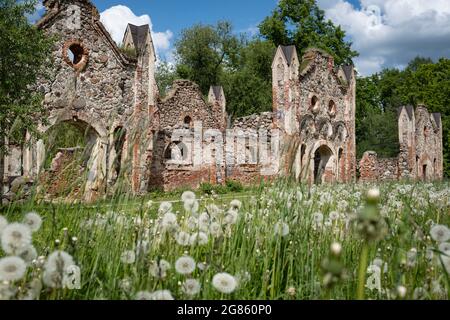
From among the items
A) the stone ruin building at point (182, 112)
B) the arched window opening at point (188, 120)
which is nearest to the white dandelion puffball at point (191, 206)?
the stone ruin building at point (182, 112)

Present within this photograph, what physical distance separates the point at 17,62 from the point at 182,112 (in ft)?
39.0

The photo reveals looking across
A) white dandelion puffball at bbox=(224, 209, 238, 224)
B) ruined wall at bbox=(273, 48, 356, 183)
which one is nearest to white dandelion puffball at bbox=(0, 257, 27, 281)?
white dandelion puffball at bbox=(224, 209, 238, 224)

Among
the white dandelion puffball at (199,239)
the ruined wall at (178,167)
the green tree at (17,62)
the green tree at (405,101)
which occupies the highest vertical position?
the green tree at (405,101)

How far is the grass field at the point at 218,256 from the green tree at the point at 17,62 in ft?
25.6

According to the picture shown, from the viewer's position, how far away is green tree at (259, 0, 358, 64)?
132 ft

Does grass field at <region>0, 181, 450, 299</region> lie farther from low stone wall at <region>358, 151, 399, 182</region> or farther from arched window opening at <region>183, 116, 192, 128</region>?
low stone wall at <region>358, 151, 399, 182</region>

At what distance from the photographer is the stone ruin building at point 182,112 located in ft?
49.4

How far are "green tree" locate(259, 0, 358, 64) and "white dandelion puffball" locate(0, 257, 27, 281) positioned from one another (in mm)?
40093

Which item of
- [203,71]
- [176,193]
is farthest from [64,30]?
[203,71]

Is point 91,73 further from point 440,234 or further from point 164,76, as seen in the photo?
point 164,76

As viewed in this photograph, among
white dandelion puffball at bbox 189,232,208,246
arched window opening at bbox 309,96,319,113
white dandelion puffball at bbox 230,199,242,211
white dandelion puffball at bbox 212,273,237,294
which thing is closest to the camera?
white dandelion puffball at bbox 212,273,237,294

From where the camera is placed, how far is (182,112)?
73.9 ft

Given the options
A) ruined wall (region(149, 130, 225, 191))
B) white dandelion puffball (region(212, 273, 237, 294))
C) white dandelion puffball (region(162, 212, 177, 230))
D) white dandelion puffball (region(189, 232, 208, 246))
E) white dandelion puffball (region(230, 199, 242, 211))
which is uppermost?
ruined wall (region(149, 130, 225, 191))

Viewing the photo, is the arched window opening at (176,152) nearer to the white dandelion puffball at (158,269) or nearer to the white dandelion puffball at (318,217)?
the white dandelion puffball at (318,217)
